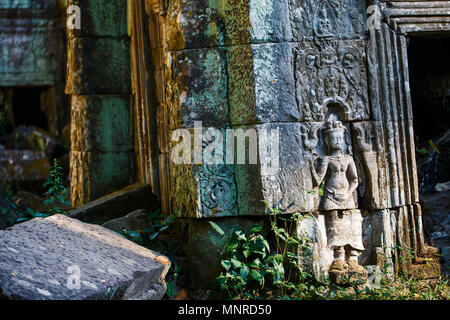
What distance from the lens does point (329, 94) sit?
4656 mm

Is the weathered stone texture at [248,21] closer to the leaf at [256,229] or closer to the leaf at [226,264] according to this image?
Result: the leaf at [256,229]

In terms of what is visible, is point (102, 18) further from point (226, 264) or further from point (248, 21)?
point (226, 264)

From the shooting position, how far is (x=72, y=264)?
138 inches

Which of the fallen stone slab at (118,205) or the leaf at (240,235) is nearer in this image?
the leaf at (240,235)

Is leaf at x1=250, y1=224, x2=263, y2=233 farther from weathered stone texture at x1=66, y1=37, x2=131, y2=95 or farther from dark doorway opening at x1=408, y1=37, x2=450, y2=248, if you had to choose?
weathered stone texture at x1=66, y1=37, x2=131, y2=95

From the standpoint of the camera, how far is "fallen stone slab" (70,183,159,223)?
5.38 m

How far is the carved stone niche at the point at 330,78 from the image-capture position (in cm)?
459

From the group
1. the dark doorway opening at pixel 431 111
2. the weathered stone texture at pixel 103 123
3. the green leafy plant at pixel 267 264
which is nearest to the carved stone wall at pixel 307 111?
the green leafy plant at pixel 267 264

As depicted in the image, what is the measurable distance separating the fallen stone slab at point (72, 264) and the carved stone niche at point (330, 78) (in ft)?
5.77

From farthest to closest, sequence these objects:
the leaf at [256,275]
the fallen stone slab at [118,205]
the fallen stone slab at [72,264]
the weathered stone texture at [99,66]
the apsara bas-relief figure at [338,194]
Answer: the weathered stone texture at [99,66]
the fallen stone slab at [118,205]
the apsara bas-relief figure at [338,194]
the leaf at [256,275]
the fallen stone slab at [72,264]

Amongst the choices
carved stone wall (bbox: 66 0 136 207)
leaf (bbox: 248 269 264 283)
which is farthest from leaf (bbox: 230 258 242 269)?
carved stone wall (bbox: 66 0 136 207)
